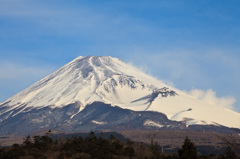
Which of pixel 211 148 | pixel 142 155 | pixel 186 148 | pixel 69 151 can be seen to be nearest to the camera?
pixel 186 148

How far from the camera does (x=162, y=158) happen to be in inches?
1986

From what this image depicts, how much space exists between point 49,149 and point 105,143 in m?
7.57

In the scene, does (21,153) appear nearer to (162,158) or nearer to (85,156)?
(85,156)

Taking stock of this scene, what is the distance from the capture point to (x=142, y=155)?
54.8 metres

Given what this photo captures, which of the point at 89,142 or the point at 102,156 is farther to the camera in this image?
the point at 89,142

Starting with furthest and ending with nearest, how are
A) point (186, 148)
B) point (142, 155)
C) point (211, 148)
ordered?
point (211, 148), point (142, 155), point (186, 148)

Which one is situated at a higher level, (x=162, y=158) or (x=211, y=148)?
(x=211, y=148)

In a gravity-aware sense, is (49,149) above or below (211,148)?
below

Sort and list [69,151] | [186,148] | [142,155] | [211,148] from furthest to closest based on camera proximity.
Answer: [211,148], [142,155], [69,151], [186,148]

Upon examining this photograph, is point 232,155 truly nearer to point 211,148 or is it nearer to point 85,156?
point 85,156

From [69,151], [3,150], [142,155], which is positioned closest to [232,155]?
[142,155]

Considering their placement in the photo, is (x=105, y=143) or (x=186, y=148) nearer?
(x=186, y=148)

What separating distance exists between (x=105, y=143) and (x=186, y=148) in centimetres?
1306

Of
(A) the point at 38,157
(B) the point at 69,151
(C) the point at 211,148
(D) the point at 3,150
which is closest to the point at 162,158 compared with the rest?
Result: (B) the point at 69,151
